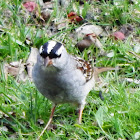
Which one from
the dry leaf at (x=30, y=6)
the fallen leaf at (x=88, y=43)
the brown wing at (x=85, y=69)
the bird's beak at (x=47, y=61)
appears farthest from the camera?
the dry leaf at (x=30, y=6)

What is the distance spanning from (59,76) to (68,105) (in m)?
0.84

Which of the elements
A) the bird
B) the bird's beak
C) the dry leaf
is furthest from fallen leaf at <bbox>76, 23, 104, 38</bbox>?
the bird's beak

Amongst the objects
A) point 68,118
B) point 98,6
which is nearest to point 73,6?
point 98,6

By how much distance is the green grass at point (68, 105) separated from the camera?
4.43 meters

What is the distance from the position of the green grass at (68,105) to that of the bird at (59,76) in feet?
0.57

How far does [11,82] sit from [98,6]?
2.39 m

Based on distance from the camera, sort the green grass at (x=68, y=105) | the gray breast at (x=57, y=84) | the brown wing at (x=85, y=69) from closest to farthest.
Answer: the gray breast at (x=57, y=84), the green grass at (x=68, y=105), the brown wing at (x=85, y=69)

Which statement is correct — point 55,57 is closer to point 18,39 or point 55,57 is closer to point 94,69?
point 94,69

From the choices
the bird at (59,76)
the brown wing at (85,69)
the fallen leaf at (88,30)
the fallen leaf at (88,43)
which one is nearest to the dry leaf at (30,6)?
the fallen leaf at (88,30)

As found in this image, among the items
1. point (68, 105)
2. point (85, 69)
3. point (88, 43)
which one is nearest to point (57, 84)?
point (85, 69)

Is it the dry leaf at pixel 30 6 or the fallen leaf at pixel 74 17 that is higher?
the dry leaf at pixel 30 6

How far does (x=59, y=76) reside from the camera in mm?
4281

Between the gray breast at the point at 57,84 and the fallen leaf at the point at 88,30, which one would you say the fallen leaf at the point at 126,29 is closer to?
the fallen leaf at the point at 88,30

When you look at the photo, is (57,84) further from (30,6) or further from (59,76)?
(30,6)
